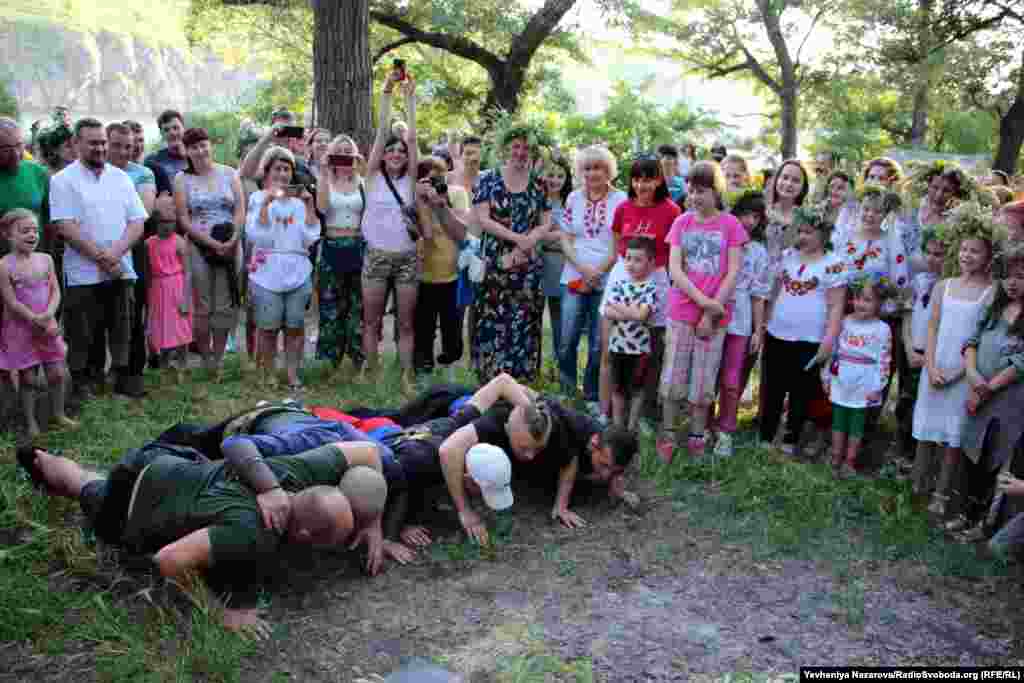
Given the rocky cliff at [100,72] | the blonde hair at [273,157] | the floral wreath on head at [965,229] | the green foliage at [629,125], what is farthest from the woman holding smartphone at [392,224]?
the rocky cliff at [100,72]

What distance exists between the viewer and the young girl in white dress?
172 inches

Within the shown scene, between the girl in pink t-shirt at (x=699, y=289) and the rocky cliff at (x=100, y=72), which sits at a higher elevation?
the rocky cliff at (x=100, y=72)

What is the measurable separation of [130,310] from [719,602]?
4028 mm

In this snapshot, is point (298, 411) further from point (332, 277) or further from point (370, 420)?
point (332, 277)

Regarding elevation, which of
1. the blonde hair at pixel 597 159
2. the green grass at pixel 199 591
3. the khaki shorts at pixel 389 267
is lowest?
the green grass at pixel 199 591

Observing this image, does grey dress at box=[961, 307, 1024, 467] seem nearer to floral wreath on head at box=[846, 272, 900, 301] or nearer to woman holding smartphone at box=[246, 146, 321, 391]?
floral wreath on head at box=[846, 272, 900, 301]

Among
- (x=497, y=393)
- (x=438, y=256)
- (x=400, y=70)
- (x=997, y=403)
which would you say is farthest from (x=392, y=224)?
(x=997, y=403)

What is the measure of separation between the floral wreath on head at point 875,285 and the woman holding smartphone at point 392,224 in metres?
2.85

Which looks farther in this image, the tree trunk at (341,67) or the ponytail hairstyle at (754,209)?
the tree trunk at (341,67)

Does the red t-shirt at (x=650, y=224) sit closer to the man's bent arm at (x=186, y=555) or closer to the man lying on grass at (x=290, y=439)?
the man lying on grass at (x=290, y=439)

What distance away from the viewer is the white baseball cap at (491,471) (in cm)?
373

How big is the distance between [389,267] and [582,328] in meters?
1.40

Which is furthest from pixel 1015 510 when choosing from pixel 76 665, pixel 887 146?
pixel 887 146

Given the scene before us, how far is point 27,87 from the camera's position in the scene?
33.6 m
